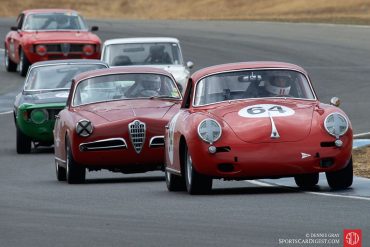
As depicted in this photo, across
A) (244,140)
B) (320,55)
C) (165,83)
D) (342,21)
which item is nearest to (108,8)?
(342,21)

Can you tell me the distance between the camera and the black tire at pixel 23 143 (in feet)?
70.1

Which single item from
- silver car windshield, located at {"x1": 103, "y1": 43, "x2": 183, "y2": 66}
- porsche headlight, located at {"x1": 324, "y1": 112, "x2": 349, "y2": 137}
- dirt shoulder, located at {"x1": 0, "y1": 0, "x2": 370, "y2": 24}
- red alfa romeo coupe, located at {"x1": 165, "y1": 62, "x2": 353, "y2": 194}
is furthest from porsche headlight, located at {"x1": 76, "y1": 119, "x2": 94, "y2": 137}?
dirt shoulder, located at {"x1": 0, "y1": 0, "x2": 370, "y2": 24}

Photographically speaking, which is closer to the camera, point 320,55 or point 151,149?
point 151,149

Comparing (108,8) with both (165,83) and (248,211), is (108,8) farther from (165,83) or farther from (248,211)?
(248,211)

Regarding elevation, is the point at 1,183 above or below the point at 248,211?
below

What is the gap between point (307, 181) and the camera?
47.0 ft

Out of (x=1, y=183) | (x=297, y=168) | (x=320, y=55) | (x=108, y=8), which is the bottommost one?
(x=108, y=8)

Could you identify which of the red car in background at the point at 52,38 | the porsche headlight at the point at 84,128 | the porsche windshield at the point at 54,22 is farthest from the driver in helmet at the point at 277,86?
the porsche windshield at the point at 54,22

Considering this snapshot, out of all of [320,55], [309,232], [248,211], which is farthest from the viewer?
[320,55]

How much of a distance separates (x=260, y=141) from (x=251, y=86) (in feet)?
4.20

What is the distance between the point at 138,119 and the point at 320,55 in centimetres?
2419

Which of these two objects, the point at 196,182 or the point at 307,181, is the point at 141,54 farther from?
the point at 196,182

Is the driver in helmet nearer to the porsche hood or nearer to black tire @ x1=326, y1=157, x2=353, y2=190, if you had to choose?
black tire @ x1=326, y1=157, x2=353, y2=190

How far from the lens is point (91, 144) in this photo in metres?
15.7
